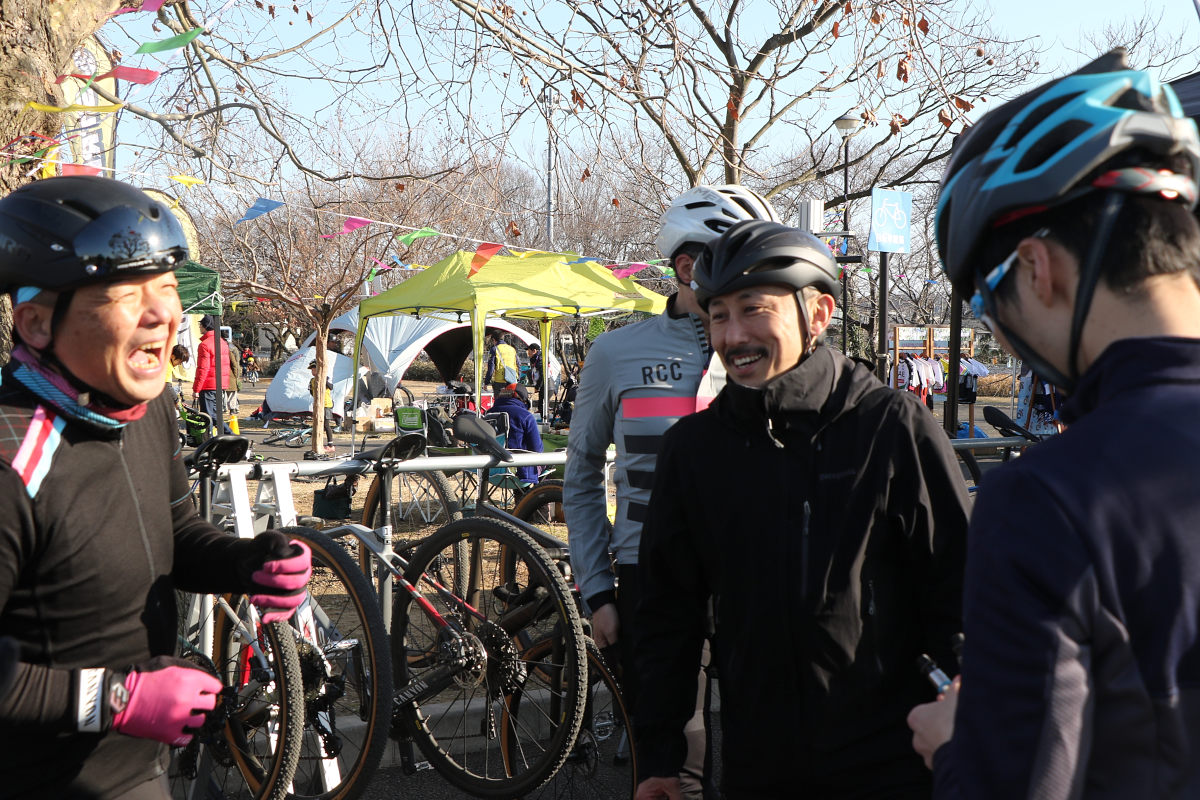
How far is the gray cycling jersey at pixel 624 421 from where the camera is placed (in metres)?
3.04

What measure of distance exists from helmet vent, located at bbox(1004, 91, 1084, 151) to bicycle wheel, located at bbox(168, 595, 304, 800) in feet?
9.13

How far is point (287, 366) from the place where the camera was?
21.3m

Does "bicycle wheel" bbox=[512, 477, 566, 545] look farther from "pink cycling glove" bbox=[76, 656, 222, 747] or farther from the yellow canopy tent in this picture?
the yellow canopy tent

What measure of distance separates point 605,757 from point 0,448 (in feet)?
10.7

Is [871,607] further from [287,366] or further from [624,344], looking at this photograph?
[287,366]

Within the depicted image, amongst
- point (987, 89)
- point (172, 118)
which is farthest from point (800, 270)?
point (987, 89)

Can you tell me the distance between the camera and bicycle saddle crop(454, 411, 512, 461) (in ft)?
14.1

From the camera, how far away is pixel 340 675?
3.49 meters

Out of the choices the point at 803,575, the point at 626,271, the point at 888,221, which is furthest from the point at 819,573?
the point at 626,271

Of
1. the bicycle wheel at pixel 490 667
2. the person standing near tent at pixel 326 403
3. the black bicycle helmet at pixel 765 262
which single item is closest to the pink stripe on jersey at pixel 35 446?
the black bicycle helmet at pixel 765 262

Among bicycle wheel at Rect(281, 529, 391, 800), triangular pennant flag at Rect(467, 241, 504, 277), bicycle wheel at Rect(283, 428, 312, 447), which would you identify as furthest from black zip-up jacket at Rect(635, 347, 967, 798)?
bicycle wheel at Rect(283, 428, 312, 447)

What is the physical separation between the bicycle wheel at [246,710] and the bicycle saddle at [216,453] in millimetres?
508

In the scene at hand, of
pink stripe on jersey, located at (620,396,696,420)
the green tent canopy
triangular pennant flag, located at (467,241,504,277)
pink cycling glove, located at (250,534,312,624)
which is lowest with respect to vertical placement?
pink cycling glove, located at (250,534,312,624)

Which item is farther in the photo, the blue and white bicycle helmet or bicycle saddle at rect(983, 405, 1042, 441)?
bicycle saddle at rect(983, 405, 1042, 441)
